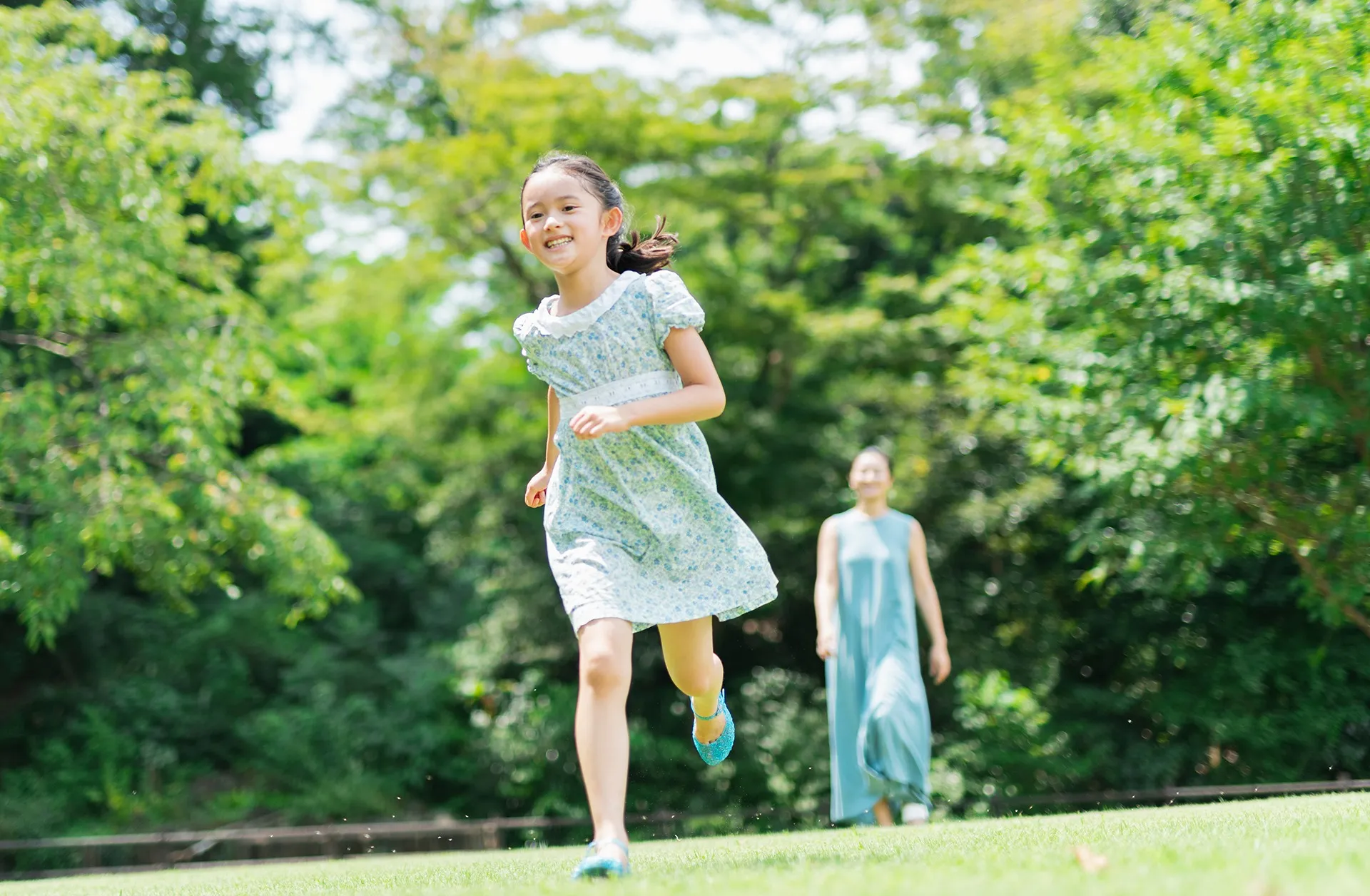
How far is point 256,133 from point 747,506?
8.74 meters

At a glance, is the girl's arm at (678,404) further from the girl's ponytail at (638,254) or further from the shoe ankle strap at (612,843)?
the shoe ankle strap at (612,843)

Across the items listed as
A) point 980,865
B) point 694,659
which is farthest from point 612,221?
point 980,865

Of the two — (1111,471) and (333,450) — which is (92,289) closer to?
(1111,471)

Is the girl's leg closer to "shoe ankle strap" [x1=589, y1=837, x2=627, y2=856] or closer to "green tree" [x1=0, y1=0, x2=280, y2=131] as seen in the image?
"shoe ankle strap" [x1=589, y1=837, x2=627, y2=856]

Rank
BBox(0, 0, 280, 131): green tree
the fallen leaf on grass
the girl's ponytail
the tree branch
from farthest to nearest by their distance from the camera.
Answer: BBox(0, 0, 280, 131): green tree → the tree branch → the girl's ponytail → the fallen leaf on grass

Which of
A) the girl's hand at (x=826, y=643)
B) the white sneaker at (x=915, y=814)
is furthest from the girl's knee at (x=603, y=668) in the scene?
the white sneaker at (x=915, y=814)

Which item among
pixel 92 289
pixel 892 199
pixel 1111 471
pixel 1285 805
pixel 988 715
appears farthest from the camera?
pixel 892 199

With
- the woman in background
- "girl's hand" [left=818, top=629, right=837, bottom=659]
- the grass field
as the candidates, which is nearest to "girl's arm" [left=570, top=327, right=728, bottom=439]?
the grass field

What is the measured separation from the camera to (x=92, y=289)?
350 inches

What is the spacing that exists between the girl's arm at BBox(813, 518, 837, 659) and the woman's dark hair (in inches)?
150

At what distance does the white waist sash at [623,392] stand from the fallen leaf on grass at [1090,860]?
1748 mm

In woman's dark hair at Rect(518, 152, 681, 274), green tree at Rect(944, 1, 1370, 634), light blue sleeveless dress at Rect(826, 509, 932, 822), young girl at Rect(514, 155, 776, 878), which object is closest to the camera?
young girl at Rect(514, 155, 776, 878)

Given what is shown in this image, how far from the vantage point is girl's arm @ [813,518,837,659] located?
785 centimetres

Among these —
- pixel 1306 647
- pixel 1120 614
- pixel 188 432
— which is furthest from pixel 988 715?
pixel 188 432
